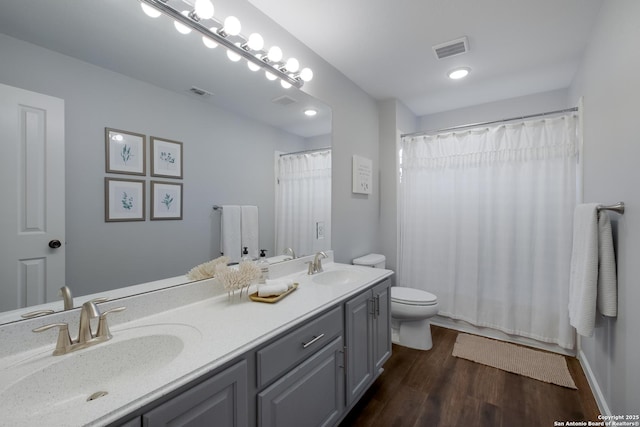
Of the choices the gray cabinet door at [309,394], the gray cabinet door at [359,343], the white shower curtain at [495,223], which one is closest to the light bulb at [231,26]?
the gray cabinet door at [359,343]

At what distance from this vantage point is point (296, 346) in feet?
3.80

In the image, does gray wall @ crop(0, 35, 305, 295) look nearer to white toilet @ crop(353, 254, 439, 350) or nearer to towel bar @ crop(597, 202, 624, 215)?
white toilet @ crop(353, 254, 439, 350)

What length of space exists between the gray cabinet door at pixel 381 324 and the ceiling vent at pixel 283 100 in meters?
1.40

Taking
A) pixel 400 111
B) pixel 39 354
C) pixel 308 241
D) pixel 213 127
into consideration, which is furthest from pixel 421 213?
pixel 39 354

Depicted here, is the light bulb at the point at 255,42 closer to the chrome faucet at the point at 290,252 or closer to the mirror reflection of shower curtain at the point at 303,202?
the mirror reflection of shower curtain at the point at 303,202

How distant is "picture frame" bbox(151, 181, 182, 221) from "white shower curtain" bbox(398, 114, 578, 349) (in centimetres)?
231

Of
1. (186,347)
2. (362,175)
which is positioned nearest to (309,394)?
(186,347)

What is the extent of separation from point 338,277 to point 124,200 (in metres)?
1.43

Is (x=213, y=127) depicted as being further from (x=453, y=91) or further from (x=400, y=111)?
(x=453, y=91)

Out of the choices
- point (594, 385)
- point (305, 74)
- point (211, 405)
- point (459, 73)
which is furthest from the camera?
point (459, 73)

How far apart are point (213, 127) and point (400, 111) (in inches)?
89.1

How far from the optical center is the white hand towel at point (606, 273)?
140cm

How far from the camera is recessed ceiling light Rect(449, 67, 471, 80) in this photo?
236 cm

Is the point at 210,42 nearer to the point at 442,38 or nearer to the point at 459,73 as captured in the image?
the point at 442,38
